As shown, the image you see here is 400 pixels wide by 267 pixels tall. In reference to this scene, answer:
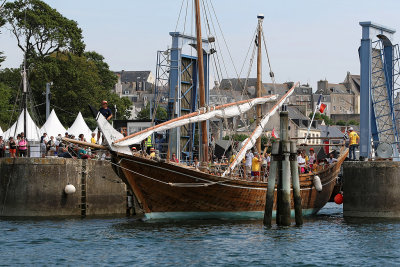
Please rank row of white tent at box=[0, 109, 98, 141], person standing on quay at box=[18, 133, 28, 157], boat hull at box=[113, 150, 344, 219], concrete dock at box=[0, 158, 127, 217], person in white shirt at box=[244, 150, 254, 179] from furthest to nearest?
row of white tent at box=[0, 109, 98, 141] → person standing on quay at box=[18, 133, 28, 157] → person in white shirt at box=[244, 150, 254, 179] → concrete dock at box=[0, 158, 127, 217] → boat hull at box=[113, 150, 344, 219]

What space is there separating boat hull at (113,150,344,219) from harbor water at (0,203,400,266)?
0.82 metres

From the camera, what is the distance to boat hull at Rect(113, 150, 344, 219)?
3828cm

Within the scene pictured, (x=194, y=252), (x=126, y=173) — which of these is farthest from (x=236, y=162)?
(x=194, y=252)

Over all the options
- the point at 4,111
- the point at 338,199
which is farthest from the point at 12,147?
the point at 4,111

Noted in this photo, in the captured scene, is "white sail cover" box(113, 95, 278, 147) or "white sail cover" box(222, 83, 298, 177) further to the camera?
"white sail cover" box(222, 83, 298, 177)

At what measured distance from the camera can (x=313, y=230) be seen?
3656 centimetres

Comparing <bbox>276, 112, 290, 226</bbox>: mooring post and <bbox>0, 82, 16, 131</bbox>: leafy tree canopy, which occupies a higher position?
<bbox>0, 82, 16, 131</bbox>: leafy tree canopy

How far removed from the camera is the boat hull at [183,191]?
3828 cm

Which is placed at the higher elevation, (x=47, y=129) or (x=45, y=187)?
(x=47, y=129)

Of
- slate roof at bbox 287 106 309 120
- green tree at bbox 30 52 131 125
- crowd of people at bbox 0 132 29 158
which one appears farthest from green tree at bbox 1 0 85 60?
slate roof at bbox 287 106 309 120

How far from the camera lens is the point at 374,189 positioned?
128 ft

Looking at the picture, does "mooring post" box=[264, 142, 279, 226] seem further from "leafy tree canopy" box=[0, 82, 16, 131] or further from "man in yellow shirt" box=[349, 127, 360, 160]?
"leafy tree canopy" box=[0, 82, 16, 131]

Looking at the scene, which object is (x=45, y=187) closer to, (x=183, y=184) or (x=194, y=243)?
(x=183, y=184)

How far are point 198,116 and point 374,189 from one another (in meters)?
8.64
